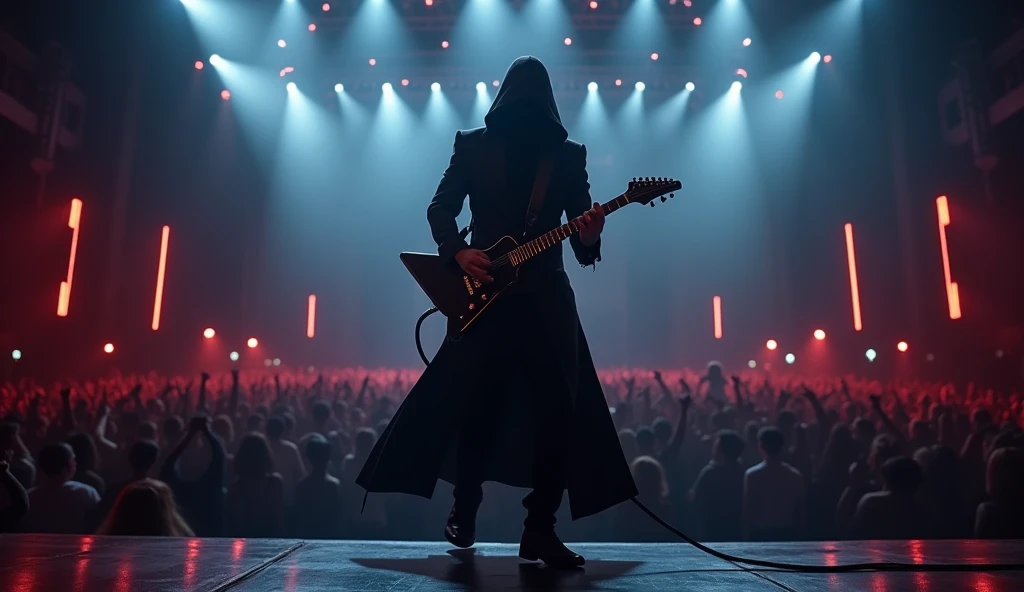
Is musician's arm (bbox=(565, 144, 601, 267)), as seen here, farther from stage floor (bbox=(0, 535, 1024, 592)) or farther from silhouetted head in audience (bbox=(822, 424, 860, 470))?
silhouetted head in audience (bbox=(822, 424, 860, 470))

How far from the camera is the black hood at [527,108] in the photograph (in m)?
2.61

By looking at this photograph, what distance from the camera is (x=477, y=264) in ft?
7.78

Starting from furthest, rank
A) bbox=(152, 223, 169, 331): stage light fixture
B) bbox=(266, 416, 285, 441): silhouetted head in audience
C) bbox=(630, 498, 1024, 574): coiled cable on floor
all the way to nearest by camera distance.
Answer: bbox=(152, 223, 169, 331): stage light fixture → bbox=(266, 416, 285, 441): silhouetted head in audience → bbox=(630, 498, 1024, 574): coiled cable on floor

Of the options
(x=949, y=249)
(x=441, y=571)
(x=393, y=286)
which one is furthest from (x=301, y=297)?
(x=441, y=571)

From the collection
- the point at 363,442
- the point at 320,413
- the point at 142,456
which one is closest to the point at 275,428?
the point at 363,442

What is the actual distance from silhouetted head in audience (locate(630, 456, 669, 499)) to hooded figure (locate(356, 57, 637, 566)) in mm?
2086

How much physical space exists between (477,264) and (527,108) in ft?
2.36

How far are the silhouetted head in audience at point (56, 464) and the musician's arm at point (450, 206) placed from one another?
10.2 ft

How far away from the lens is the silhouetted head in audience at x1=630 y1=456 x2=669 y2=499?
457 centimetres

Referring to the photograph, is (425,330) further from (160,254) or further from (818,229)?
(818,229)

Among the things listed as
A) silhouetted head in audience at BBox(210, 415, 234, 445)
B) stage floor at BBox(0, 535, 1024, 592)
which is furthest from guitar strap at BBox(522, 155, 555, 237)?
silhouetted head in audience at BBox(210, 415, 234, 445)

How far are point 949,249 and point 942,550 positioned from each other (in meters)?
16.2

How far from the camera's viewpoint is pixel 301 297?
21203 mm

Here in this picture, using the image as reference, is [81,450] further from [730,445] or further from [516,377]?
[730,445]
